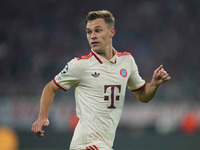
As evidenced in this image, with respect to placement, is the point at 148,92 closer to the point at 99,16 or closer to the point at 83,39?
the point at 99,16

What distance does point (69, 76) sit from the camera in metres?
3.76

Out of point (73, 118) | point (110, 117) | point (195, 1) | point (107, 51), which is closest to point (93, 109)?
point (110, 117)

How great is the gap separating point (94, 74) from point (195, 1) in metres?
16.2

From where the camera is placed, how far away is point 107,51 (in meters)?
3.97

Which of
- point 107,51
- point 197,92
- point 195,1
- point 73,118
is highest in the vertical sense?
point 195,1

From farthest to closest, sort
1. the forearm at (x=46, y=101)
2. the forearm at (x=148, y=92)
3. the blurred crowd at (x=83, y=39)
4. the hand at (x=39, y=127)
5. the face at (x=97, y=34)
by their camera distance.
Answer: the blurred crowd at (x=83, y=39)
the forearm at (x=148, y=92)
the face at (x=97, y=34)
the forearm at (x=46, y=101)
the hand at (x=39, y=127)

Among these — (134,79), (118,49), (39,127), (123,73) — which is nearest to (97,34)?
(123,73)

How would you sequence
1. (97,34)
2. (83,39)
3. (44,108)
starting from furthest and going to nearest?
(83,39) → (97,34) → (44,108)

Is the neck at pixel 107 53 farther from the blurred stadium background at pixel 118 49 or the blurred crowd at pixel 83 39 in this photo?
the blurred crowd at pixel 83 39

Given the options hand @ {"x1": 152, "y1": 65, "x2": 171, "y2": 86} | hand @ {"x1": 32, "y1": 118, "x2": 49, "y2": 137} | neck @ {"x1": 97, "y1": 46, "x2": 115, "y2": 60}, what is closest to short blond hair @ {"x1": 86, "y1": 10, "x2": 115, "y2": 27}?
neck @ {"x1": 97, "y1": 46, "x2": 115, "y2": 60}

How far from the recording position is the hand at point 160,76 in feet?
12.7

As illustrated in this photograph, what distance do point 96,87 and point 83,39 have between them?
536 inches

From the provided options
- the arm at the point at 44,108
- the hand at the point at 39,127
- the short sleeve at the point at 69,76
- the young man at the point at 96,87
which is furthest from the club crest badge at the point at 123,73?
the hand at the point at 39,127

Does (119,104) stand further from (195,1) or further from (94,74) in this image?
(195,1)
